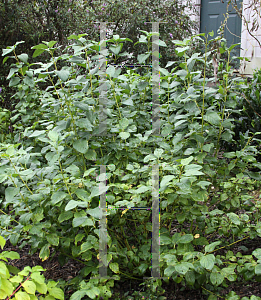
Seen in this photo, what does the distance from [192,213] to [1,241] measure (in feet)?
3.10

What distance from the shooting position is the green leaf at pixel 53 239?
1522mm

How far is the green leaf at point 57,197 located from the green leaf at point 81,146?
255mm

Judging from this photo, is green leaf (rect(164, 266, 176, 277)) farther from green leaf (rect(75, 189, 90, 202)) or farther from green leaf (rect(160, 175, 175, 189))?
green leaf (rect(75, 189, 90, 202))

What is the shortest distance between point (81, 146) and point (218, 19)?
689cm

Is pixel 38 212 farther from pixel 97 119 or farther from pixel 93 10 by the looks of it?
pixel 93 10

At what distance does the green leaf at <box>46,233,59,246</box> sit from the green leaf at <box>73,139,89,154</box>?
466 mm

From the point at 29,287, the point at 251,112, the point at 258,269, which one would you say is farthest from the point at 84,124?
the point at 251,112

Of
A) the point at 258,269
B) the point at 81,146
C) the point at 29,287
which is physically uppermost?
the point at 81,146

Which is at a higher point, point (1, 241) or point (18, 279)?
point (1, 241)

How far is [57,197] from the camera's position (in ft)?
4.72

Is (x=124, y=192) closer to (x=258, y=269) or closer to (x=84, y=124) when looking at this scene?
(x=84, y=124)

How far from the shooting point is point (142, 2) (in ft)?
18.9

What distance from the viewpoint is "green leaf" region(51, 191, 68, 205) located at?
1418mm

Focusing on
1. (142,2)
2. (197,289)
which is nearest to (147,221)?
(197,289)
